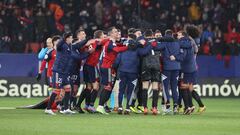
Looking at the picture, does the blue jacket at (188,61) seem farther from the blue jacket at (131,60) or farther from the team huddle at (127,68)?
the blue jacket at (131,60)

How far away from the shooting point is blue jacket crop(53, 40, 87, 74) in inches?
888

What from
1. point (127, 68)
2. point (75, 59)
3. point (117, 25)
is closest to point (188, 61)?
point (127, 68)

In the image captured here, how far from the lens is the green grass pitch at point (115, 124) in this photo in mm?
16734

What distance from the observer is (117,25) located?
1438 inches

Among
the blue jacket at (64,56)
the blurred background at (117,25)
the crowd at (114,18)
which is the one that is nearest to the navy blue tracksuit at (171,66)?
the blue jacket at (64,56)

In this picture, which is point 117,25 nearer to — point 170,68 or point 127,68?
point 170,68

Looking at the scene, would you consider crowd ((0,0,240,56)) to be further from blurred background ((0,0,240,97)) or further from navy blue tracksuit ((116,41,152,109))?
navy blue tracksuit ((116,41,152,109))

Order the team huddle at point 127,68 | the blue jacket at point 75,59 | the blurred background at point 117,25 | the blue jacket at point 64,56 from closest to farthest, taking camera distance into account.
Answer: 1. the blue jacket at point 64,56
2. the team huddle at point 127,68
3. the blue jacket at point 75,59
4. the blurred background at point 117,25

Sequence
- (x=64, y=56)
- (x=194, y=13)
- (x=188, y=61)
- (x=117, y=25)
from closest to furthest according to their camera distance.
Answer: (x=64, y=56), (x=188, y=61), (x=117, y=25), (x=194, y=13)

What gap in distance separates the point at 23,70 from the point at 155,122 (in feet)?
51.1

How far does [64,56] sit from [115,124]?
4.45 m

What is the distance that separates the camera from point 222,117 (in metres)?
21.9

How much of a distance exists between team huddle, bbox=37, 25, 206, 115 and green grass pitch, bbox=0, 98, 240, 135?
726mm

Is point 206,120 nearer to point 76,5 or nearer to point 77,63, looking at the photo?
point 77,63
